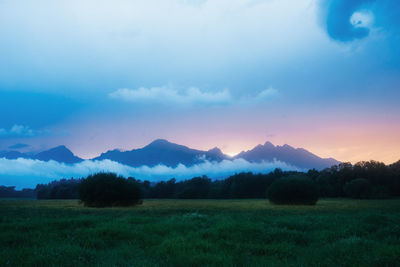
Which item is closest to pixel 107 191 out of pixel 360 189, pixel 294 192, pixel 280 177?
pixel 294 192

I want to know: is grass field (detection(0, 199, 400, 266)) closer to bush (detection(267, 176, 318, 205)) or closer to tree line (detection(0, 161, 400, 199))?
bush (detection(267, 176, 318, 205))

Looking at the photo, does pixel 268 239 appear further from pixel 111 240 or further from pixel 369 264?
pixel 111 240

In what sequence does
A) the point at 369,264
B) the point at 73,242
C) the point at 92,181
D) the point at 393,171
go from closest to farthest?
1. the point at 369,264
2. the point at 73,242
3. the point at 92,181
4. the point at 393,171

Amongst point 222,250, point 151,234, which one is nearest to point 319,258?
point 222,250

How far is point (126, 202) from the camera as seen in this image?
45.0 meters

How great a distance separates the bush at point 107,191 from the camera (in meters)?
43.2

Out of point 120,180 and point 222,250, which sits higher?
point 120,180

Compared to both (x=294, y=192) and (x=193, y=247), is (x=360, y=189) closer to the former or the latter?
(x=294, y=192)

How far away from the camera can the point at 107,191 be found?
43.2 m

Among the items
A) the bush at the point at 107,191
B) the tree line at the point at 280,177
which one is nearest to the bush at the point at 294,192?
the bush at the point at 107,191

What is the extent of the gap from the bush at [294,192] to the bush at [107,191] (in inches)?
937

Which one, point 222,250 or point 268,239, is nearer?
point 222,250

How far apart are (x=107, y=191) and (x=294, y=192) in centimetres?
3053

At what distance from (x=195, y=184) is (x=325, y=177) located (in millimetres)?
45800
